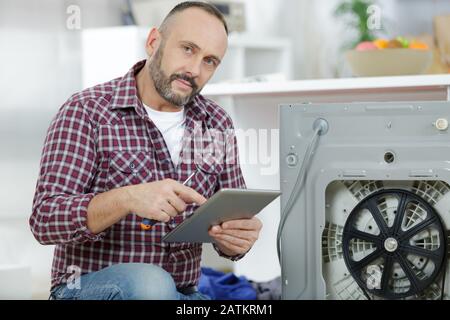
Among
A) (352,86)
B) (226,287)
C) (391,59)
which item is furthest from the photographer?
(226,287)

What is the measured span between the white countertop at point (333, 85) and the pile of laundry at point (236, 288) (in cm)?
61

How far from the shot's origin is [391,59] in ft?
7.41

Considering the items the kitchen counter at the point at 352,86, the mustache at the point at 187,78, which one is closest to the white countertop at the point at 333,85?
the kitchen counter at the point at 352,86

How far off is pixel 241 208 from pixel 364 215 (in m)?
0.24

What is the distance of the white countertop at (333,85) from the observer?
203 cm

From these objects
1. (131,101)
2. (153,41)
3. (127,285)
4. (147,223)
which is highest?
(153,41)

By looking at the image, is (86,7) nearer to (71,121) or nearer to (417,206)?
(71,121)

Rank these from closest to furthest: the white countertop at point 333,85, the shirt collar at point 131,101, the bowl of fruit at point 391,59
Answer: the shirt collar at point 131,101 < the white countertop at point 333,85 < the bowl of fruit at point 391,59

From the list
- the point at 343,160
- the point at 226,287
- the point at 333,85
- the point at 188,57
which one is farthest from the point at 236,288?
the point at 343,160

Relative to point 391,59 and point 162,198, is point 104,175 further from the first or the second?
point 391,59

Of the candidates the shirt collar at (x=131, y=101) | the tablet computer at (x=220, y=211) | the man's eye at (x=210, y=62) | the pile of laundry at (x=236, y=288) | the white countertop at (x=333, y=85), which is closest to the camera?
the tablet computer at (x=220, y=211)

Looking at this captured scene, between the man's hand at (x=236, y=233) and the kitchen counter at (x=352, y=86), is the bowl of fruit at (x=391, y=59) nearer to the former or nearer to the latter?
the kitchen counter at (x=352, y=86)

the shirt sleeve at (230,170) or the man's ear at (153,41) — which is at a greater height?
the man's ear at (153,41)

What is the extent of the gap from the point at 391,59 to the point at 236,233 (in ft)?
3.14
